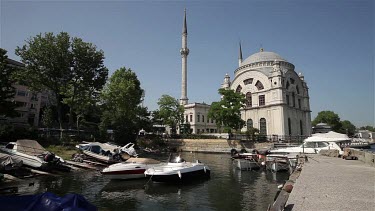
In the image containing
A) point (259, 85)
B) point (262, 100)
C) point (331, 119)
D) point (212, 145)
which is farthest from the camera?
point (331, 119)

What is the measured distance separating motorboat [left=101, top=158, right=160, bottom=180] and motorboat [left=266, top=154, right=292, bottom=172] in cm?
1116

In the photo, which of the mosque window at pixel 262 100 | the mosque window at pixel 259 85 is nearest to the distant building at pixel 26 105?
the mosque window at pixel 259 85

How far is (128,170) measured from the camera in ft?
55.8

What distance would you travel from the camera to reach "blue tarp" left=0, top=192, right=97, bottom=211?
238 inches

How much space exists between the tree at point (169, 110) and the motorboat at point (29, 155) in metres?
36.4

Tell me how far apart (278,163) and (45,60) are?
32124 millimetres

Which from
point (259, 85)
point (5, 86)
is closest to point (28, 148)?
point (5, 86)

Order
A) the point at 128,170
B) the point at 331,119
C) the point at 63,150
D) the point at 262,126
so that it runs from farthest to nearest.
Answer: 1. the point at 331,119
2. the point at 262,126
3. the point at 63,150
4. the point at 128,170

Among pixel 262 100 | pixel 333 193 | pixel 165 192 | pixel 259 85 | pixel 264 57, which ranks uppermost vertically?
pixel 264 57

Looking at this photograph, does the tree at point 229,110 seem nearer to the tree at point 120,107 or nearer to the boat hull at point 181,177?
the tree at point 120,107

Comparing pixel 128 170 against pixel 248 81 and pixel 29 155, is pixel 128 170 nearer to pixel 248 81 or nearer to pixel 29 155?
pixel 29 155

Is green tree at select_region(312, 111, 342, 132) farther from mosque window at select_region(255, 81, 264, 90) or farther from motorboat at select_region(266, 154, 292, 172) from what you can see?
motorboat at select_region(266, 154, 292, 172)

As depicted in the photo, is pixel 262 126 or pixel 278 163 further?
pixel 262 126

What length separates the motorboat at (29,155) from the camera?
1784 centimetres
